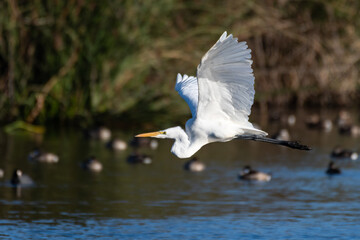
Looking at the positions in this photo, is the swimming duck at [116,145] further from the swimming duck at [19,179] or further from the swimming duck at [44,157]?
the swimming duck at [19,179]

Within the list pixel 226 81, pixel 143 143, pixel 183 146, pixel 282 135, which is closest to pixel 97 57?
pixel 143 143

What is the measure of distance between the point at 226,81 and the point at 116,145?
7991mm

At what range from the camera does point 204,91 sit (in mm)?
8258

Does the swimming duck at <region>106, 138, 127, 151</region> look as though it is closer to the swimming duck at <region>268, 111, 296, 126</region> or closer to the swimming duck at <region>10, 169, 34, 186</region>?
the swimming duck at <region>10, 169, 34, 186</region>

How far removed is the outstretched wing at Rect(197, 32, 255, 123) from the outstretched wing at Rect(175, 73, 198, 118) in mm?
492

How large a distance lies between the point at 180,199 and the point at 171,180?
1.49m

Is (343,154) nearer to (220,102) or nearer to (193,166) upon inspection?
(193,166)

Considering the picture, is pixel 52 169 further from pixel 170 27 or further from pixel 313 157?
pixel 170 27

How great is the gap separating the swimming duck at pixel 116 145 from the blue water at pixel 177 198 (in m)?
0.23

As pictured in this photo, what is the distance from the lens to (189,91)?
9.54 m

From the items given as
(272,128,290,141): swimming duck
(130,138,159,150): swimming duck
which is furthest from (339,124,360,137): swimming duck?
(130,138,159,150): swimming duck

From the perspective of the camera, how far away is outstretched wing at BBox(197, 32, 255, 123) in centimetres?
783

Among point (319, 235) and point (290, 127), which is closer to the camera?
point (319, 235)

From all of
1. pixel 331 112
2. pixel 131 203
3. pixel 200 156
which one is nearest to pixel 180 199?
pixel 131 203
